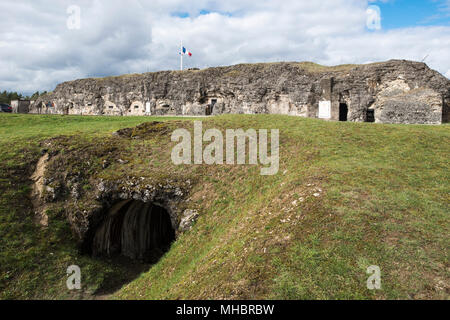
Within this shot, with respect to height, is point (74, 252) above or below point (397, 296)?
below

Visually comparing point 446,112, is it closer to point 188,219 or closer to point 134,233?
point 188,219

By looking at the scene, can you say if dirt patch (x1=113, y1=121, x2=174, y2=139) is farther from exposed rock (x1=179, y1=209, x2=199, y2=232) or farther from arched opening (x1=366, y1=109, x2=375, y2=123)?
arched opening (x1=366, y1=109, x2=375, y2=123)

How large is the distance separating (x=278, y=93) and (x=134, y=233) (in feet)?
94.1

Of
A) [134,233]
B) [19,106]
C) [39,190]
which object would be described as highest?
→ [19,106]

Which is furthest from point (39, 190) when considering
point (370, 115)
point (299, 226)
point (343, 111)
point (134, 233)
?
point (370, 115)

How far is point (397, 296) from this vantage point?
247 inches

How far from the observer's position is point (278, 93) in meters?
38.5

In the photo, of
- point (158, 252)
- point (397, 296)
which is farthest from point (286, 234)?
point (158, 252)

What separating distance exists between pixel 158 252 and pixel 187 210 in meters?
3.80

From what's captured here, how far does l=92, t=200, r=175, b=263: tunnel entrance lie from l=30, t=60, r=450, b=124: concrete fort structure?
890 inches

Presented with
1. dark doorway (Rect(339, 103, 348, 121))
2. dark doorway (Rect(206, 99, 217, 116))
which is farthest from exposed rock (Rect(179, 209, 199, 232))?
dark doorway (Rect(206, 99, 217, 116))

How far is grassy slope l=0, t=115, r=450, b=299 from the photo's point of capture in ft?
22.9

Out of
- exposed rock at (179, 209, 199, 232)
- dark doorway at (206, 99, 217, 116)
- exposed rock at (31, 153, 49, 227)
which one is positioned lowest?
exposed rock at (179, 209, 199, 232)
